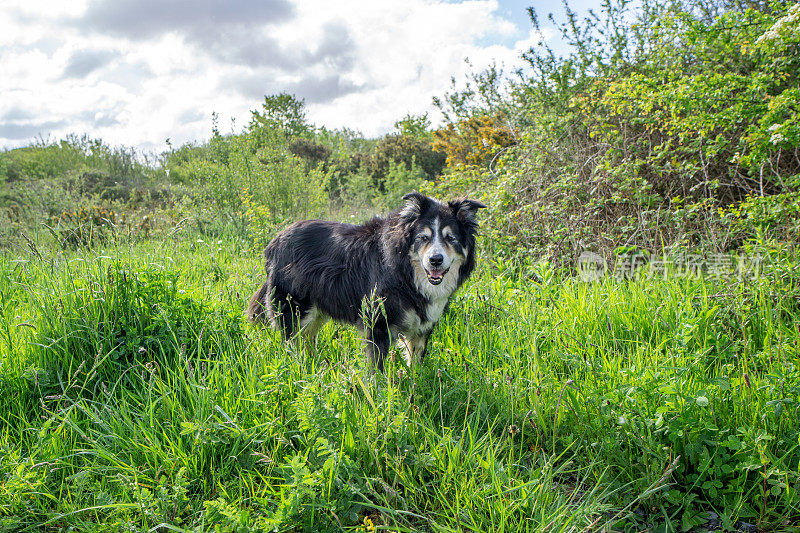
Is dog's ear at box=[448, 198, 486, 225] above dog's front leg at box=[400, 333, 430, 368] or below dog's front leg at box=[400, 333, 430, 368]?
above

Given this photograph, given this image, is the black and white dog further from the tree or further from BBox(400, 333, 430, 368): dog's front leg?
the tree

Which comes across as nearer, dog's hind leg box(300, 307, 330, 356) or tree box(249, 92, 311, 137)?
dog's hind leg box(300, 307, 330, 356)

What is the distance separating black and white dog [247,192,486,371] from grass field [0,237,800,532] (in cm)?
43

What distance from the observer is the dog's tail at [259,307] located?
391cm

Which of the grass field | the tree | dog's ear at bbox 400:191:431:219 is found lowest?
the grass field

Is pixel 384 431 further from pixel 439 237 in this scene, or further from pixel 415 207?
pixel 415 207

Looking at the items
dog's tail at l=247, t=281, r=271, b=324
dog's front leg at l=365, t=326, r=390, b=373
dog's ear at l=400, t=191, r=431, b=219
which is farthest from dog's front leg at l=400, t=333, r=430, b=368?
dog's tail at l=247, t=281, r=271, b=324

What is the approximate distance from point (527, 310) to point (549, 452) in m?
1.56

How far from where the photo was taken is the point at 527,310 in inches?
153

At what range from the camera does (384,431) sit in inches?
88.0

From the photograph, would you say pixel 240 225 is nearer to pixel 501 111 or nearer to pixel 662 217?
pixel 501 111

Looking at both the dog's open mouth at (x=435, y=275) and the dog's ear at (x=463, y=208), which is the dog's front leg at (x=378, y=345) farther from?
the dog's ear at (x=463, y=208)

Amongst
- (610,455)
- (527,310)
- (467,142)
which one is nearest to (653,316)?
(527,310)

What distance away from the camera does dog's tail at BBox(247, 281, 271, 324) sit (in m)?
3.91
